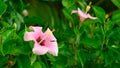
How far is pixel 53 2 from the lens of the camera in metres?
2.50

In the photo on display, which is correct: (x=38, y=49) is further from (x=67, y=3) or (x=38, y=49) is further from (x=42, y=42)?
(x=67, y=3)

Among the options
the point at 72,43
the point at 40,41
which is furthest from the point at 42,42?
the point at 72,43

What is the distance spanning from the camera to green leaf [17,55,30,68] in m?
1.20

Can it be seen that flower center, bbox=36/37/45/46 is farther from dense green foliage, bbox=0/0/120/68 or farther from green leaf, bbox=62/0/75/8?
green leaf, bbox=62/0/75/8

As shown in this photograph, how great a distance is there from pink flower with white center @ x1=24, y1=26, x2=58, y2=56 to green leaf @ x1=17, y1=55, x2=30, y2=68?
0.06 meters

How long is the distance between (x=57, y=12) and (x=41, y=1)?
15 cm

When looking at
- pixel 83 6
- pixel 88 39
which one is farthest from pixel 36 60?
pixel 83 6

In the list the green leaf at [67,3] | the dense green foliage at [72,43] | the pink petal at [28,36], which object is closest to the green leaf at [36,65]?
the dense green foliage at [72,43]

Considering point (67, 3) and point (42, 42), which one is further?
point (67, 3)

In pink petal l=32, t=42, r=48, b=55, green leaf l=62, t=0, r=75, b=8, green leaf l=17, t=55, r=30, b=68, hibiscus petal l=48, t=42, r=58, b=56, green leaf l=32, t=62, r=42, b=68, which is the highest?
green leaf l=62, t=0, r=75, b=8

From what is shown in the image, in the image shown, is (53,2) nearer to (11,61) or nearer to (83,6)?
(83,6)

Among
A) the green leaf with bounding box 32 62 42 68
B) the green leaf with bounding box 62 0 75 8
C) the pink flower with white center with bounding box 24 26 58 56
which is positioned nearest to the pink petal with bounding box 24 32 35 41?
the pink flower with white center with bounding box 24 26 58 56

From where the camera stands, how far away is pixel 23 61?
Result: 1.21 metres

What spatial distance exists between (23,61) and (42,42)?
0.09 m
